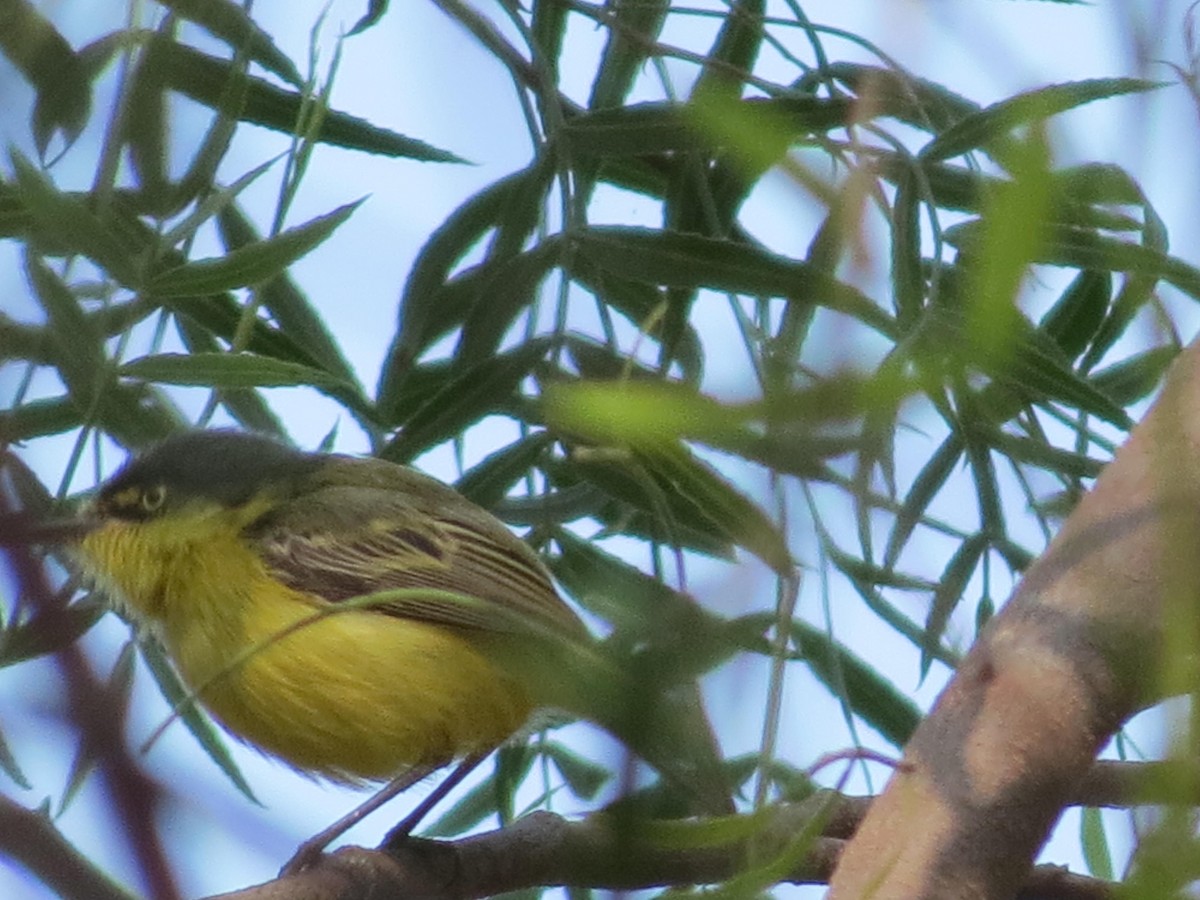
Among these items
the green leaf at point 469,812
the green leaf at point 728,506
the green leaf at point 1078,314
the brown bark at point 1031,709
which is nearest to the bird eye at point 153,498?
the green leaf at point 469,812

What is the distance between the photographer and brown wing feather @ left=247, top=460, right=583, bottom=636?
2555 mm

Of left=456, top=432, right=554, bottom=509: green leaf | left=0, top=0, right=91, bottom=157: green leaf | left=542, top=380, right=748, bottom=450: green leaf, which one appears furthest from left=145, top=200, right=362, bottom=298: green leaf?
left=542, top=380, right=748, bottom=450: green leaf

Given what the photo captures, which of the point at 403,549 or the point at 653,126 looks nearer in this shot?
the point at 653,126

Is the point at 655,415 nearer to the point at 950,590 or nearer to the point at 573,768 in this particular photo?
the point at 950,590

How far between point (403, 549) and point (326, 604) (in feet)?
0.67

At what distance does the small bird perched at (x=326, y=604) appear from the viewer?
8.32 ft

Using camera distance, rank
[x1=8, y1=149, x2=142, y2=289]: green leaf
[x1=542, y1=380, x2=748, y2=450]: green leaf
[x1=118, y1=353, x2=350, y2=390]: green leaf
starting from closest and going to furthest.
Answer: [x1=542, y1=380, x2=748, y2=450]: green leaf
[x1=8, y1=149, x2=142, y2=289]: green leaf
[x1=118, y1=353, x2=350, y2=390]: green leaf

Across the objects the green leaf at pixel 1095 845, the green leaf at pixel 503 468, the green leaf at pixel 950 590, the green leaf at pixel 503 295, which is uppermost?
the green leaf at pixel 503 295

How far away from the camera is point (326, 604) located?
2650mm

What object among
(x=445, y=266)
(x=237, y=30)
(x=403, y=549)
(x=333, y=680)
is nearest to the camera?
(x=237, y=30)

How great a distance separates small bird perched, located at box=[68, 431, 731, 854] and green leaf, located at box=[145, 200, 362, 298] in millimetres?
594

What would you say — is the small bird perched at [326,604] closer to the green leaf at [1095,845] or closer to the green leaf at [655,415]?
the green leaf at [1095,845]

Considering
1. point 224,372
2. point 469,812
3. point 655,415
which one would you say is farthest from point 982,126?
point 469,812

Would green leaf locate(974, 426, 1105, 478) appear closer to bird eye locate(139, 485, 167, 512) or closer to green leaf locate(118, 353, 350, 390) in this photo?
green leaf locate(118, 353, 350, 390)
